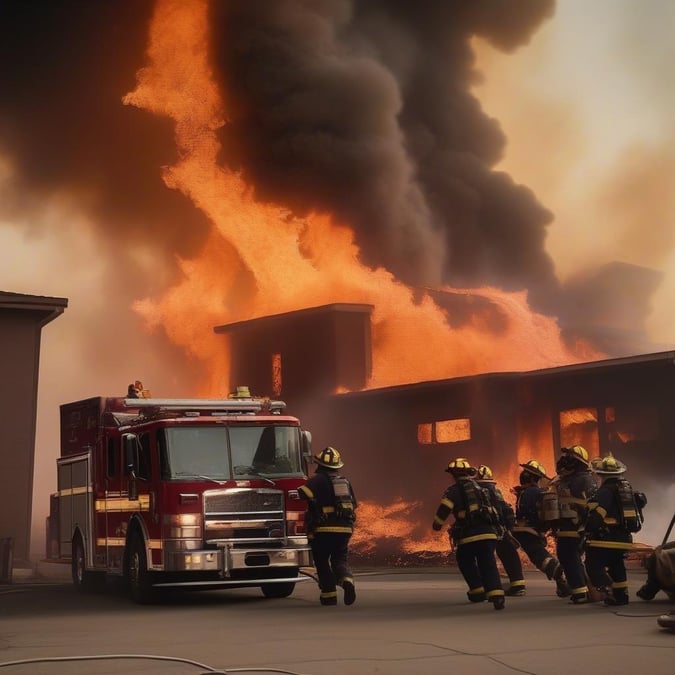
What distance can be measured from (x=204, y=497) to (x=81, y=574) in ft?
11.1

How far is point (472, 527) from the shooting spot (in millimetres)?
12281

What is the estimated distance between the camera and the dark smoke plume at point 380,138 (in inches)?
1276

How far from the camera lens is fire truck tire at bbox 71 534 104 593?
15789 mm

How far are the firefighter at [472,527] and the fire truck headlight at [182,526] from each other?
8.73 feet

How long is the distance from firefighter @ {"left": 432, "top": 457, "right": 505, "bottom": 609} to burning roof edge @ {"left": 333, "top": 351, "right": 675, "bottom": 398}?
8700 millimetres

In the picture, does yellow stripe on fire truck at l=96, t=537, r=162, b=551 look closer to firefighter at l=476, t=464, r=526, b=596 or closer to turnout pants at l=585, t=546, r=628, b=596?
firefighter at l=476, t=464, r=526, b=596

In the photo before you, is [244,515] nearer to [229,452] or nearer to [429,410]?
[229,452]

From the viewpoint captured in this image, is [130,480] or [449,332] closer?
[130,480]

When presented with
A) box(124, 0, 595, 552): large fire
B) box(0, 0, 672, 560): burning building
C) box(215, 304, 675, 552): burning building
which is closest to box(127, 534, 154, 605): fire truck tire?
box(215, 304, 675, 552): burning building

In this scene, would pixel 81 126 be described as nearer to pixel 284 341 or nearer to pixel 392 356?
pixel 284 341

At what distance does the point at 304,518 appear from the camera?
1376 cm

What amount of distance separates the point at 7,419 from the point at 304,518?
899 cm

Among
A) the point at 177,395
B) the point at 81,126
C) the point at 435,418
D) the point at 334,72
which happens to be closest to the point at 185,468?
the point at 435,418

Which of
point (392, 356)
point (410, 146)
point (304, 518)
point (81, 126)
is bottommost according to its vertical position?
point (304, 518)
